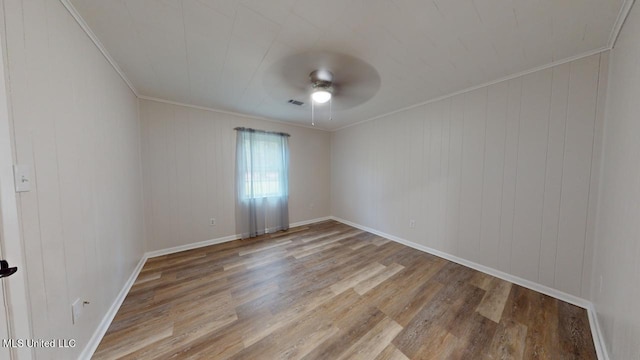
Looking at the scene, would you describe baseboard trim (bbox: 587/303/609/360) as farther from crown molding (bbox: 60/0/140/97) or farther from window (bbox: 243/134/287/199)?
crown molding (bbox: 60/0/140/97)

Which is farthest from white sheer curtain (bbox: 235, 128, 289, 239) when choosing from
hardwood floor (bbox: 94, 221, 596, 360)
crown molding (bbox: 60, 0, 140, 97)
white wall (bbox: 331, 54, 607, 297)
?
white wall (bbox: 331, 54, 607, 297)

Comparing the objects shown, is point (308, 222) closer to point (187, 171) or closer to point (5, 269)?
point (187, 171)

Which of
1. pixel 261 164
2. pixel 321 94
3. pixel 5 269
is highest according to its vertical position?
pixel 321 94

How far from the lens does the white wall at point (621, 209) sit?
40.3 inches

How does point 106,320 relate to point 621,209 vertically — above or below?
below

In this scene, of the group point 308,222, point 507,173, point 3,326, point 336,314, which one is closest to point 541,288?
point 507,173

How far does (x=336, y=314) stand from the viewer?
5.62 feet

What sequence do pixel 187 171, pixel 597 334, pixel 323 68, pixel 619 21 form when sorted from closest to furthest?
pixel 619 21 → pixel 597 334 → pixel 323 68 → pixel 187 171

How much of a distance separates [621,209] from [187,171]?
4494mm

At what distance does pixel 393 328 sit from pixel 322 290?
759 mm

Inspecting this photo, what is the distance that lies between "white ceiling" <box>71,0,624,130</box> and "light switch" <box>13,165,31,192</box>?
1136 millimetres

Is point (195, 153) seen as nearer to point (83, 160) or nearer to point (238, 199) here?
point (238, 199)

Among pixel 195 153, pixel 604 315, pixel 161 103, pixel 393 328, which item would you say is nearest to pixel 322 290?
pixel 393 328

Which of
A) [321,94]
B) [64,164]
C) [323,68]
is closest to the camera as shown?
[64,164]
